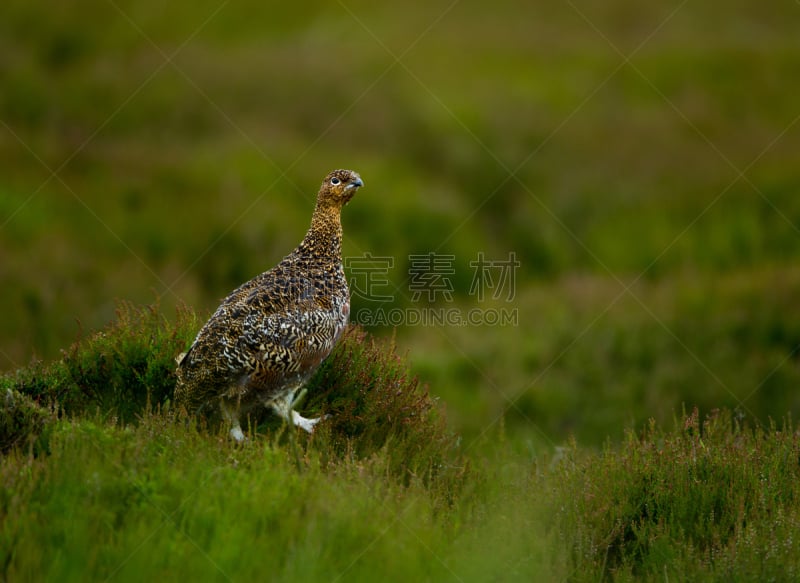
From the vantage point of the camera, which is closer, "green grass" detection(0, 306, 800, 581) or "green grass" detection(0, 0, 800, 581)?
"green grass" detection(0, 306, 800, 581)

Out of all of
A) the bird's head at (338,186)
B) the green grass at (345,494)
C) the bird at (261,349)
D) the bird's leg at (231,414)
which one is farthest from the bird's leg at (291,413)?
the bird's head at (338,186)

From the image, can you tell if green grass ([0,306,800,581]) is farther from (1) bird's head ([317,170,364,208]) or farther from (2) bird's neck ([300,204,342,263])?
(1) bird's head ([317,170,364,208])

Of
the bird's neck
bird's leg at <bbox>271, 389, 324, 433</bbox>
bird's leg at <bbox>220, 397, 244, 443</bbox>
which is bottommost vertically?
bird's leg at <bbox>220, 397, 244, 443</bbox>

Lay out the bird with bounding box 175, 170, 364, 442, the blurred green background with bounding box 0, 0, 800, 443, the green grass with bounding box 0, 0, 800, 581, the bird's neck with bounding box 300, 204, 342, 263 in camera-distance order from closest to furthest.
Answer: the green grass with bounding box 0, 0, 800, 581 → the bird with bounding box 175, 170, 364, 442 → the bird's neck with bounding box 300, 204, 342, 263 → the blurred green background with bounding box 0, 0, 800, 443

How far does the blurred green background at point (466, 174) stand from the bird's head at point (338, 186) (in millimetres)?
5364

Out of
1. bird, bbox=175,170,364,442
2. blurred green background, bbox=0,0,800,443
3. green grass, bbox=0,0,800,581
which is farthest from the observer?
blurred green background, bbox=0,0,800,443

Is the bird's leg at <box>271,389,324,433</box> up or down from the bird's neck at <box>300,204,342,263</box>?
down

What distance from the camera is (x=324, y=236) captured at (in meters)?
7.44

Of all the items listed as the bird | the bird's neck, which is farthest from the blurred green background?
the bird

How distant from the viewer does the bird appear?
6.34 m

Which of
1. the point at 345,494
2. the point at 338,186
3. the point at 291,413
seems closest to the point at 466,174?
the point at 338,186

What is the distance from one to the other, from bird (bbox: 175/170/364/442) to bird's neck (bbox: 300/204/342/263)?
1.35ft

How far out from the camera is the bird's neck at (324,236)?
7.40 meters

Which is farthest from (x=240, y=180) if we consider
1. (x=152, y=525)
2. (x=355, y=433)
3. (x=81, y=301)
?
(x=152, y=525)
